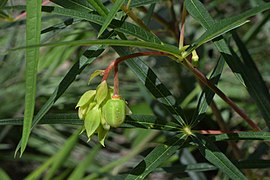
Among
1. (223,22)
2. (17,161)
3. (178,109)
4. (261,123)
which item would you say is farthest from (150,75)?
(17,161)

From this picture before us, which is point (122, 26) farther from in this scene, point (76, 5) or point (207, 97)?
point (207, 97)

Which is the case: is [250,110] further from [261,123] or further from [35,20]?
[35,20]

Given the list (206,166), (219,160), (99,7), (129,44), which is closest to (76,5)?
(99,7)

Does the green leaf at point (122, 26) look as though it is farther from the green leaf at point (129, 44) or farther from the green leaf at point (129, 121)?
the green leaf at point (129, 121)

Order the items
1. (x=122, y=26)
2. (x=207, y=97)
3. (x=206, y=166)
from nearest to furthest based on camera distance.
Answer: (x=122, y=26) → (x=207, y=97) → (x=206, y=166)

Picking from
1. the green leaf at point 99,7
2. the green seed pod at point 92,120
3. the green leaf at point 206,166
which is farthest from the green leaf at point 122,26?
Answer: the green leaf at point 206,166

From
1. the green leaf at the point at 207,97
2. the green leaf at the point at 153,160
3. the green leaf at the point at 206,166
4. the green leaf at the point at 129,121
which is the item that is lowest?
the green leaf at the point at 206,166
